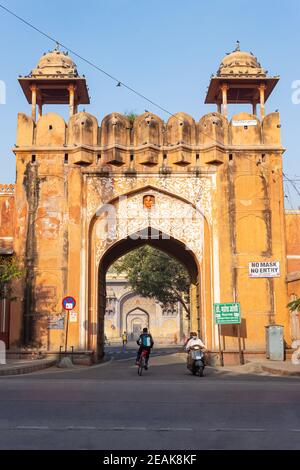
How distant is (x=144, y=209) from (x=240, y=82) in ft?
24.9

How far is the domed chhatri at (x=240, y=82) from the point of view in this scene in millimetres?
22406

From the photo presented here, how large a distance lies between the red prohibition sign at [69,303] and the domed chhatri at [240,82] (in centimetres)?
1031

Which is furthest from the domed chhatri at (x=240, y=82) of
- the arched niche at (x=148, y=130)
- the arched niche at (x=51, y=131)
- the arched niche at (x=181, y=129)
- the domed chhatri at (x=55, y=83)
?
the arched niche at (x=51, y=131)

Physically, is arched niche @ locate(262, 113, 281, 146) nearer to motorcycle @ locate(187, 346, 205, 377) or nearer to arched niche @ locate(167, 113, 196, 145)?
arched niche @ locate(167, 113, 196, 145)

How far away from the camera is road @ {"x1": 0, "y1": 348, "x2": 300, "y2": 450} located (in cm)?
489

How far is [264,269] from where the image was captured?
1866cm

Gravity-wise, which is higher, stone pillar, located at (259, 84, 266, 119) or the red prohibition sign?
stone pillar, located at (259, 84, 266, 119)

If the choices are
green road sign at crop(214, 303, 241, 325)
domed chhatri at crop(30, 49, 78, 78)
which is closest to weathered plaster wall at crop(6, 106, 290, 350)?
green road sign at crop(214, 303, 241, 325)

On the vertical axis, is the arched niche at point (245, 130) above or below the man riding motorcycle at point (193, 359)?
above

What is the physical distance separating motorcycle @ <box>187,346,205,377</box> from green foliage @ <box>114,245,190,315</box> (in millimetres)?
18365

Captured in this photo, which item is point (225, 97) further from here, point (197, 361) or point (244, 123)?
point (197, 361)

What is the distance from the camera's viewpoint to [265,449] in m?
4.64

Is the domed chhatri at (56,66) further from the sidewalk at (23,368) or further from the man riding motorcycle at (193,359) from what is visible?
the man riding motorcycle at (193,359)
